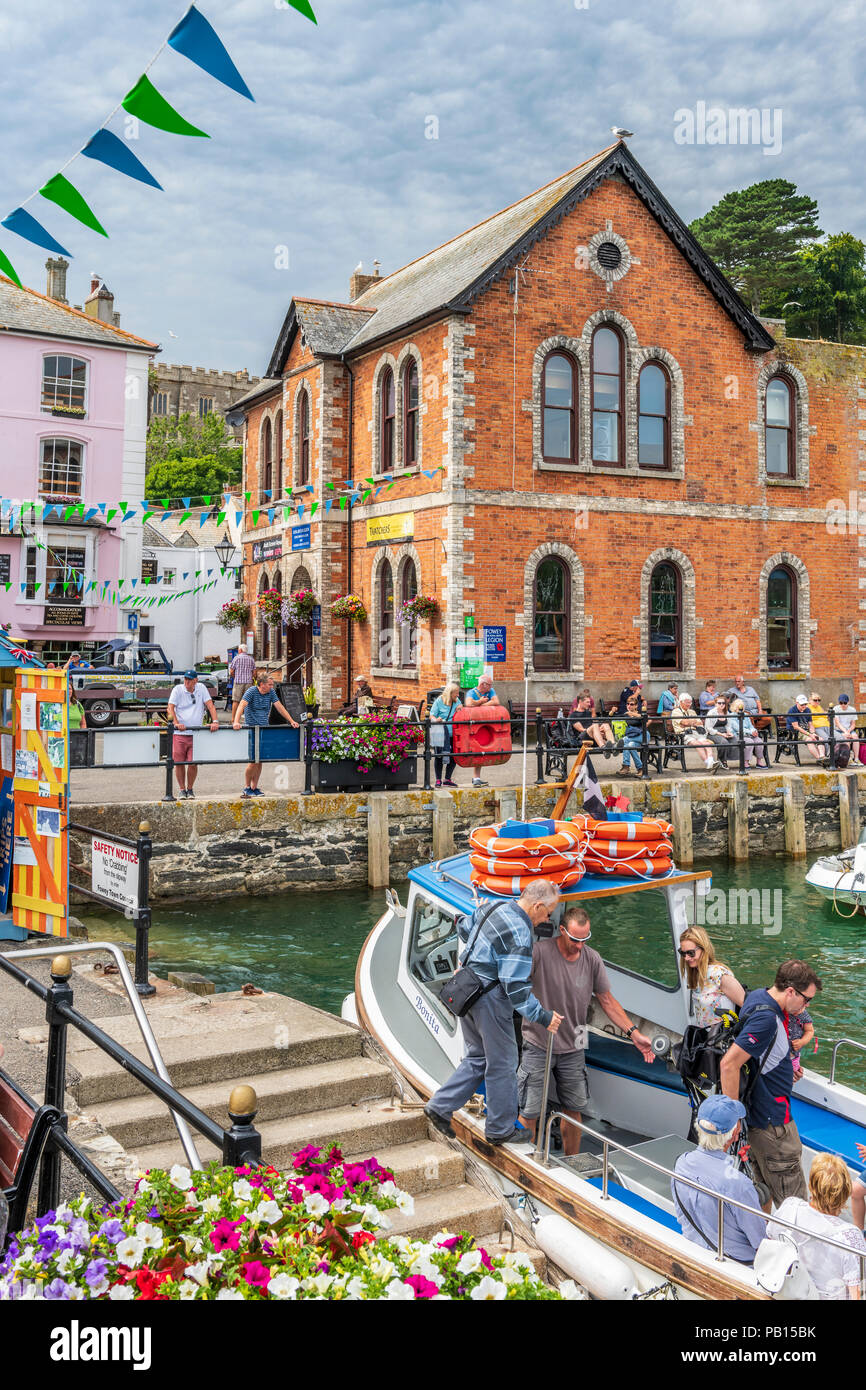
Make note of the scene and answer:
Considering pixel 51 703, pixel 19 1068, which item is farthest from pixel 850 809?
pixel 19 1068

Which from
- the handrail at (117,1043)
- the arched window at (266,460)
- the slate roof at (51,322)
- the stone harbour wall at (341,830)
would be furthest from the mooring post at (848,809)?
the slate roof at (51,322)

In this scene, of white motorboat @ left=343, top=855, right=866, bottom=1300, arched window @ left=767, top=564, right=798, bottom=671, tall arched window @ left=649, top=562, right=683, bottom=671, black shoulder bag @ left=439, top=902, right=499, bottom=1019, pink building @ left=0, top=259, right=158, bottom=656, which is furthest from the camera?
pink building @ left=0, top=259, right=158, bottom=656

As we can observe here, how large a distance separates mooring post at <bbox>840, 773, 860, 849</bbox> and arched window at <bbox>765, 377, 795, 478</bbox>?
28.7 feet

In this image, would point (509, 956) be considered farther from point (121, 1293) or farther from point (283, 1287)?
point (121, 1293)

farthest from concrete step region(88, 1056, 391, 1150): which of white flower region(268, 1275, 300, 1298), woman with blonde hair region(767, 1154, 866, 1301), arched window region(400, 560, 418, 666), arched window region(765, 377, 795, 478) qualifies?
arched window region(765, 377, 795, 478)

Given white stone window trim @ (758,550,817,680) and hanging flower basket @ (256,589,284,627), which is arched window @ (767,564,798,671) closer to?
white stone window trim @ (758,550,817,680)

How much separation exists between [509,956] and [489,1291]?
337cm

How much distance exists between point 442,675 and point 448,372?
20.0 feet

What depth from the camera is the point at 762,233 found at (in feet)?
186

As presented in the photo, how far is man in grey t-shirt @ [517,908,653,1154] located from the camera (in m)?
6.38

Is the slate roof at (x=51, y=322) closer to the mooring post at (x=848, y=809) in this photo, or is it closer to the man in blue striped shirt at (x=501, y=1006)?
the mooring post at (x=848, y=809)

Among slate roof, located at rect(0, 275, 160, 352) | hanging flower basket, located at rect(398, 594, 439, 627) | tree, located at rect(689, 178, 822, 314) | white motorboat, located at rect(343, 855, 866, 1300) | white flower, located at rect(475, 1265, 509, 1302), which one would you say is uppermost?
tree, located at rect(689, 178, 822, 314)

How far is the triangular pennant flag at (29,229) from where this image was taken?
22.9ft

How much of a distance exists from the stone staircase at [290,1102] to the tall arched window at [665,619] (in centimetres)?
1762
